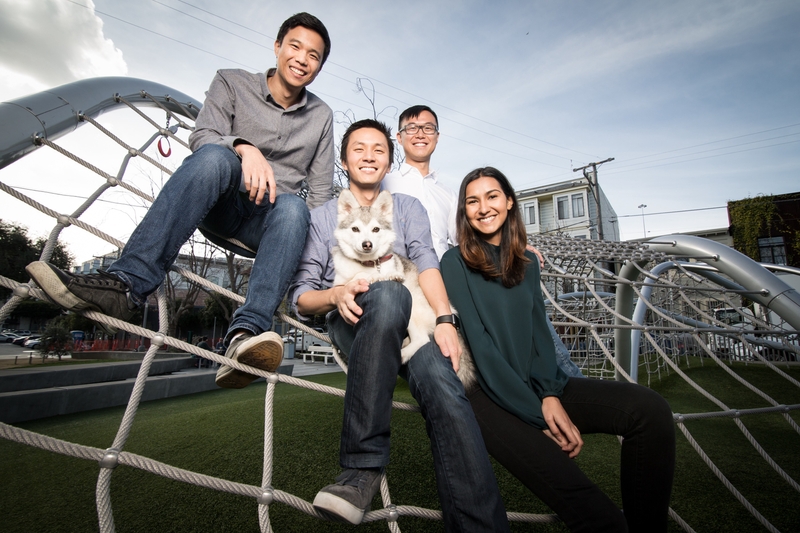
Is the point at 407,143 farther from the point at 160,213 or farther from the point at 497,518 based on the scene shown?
the point at 497,518

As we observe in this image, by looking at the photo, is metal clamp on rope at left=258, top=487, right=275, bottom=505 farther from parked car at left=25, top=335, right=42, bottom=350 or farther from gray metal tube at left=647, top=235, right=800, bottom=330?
parked car at left=25, top=335, right=42, bottom=350

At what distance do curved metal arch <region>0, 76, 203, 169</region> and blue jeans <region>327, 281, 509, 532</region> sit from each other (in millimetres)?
1697

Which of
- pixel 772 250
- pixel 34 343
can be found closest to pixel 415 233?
pixel 34 343

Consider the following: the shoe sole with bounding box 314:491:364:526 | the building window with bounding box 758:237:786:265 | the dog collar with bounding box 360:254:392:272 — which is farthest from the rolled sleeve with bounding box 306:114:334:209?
the building window with bounding box 758:237:786:265

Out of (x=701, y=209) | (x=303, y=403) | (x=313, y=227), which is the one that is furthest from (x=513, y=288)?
(x=701, y=209)

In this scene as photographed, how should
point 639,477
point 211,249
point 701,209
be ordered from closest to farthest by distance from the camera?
1. point 639,477
2. point 211,249
3. point 701,209

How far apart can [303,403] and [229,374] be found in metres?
3.05

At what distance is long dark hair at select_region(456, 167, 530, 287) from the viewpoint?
4.76 ft

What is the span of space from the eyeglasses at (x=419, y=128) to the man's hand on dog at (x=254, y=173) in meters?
1.05

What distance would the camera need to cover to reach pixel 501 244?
1559 mm

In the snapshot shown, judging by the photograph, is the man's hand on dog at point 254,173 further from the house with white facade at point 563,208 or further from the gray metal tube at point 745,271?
the house with white facade at point 563,208

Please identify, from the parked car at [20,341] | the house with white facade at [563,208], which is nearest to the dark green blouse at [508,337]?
the house with white facade at [563,208]

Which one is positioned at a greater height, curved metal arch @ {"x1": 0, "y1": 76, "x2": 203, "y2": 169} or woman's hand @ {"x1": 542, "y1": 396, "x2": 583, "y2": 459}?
curved metal arch @ {"x1": 0, "y1": 76, "x2": 203, "y2": 169}

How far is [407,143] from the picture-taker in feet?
7.41
